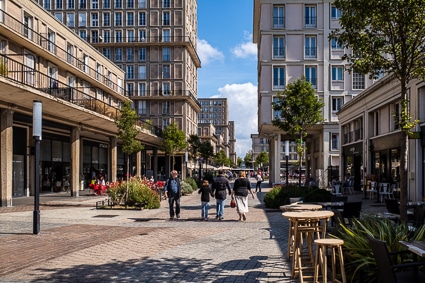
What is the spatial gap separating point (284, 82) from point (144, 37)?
35258mm

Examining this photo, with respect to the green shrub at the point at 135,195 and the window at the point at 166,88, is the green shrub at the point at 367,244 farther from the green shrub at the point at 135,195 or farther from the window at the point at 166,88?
the window at the point at 166,88

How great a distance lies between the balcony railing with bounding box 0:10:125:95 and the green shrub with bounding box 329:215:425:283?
2360cm

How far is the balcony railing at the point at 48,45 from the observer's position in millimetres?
26138

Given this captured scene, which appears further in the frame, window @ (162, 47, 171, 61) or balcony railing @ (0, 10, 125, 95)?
window @ (162, 47, 171, 61)

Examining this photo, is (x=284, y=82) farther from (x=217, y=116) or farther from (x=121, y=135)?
(x=217, y=116)

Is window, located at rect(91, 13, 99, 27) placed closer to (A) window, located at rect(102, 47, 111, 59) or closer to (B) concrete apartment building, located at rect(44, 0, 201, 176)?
(B) concrete apartment building, located at rect(44, 0, 201, 176)

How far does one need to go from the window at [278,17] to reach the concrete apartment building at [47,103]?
669 inches

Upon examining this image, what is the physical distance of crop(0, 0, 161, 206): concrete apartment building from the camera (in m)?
21.1

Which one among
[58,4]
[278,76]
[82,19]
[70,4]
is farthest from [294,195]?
[58,4]

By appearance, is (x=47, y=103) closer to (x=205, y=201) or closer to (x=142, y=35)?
(x=205, y=201)

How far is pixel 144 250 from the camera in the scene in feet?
32.0

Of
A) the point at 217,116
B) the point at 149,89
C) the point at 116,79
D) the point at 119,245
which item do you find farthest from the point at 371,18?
the point at 217,116

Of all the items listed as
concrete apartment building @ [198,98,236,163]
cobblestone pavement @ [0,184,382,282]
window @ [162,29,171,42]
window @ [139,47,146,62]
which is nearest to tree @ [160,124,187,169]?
window @ [162,29,171,42]

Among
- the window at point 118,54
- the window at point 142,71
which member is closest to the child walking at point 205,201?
the window at point 142,71
